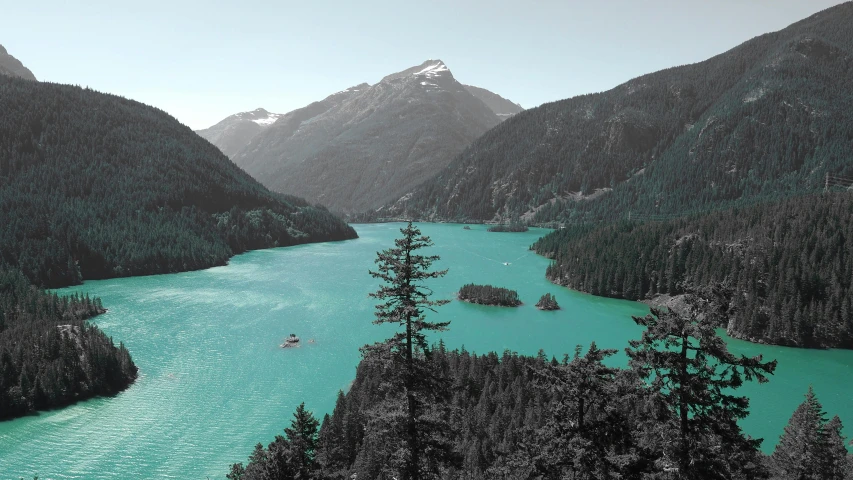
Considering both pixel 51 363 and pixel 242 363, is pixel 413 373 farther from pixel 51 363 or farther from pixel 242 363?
pixel 242 363

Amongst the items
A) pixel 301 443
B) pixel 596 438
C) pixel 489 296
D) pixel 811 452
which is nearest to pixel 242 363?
pixel 301 443

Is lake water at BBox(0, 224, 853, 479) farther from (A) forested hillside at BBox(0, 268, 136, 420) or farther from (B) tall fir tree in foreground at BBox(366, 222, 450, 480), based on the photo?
(B) tall fir tree in foreground at BBox(366, 222, 450, 480)

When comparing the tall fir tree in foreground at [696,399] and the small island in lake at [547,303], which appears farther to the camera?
the small island in lake at [547,303]

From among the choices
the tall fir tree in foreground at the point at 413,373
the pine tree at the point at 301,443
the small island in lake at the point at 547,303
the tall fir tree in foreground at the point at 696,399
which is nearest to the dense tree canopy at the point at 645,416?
the tall fir tree in foreground at the point at 696,399

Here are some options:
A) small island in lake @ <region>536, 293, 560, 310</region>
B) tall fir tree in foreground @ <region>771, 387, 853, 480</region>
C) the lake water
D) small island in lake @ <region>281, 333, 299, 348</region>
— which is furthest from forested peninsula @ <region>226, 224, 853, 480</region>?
small island in lake @ <region>536, 293, 560, 310</region>

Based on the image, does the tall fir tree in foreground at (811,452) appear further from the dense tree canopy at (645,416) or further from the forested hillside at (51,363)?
the forested hillside at (51,363)
